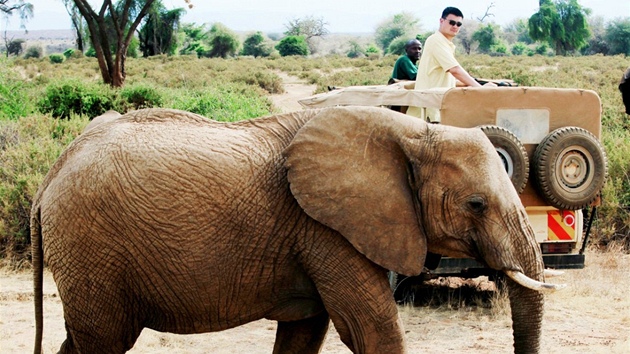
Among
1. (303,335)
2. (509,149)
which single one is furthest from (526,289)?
(509,149)

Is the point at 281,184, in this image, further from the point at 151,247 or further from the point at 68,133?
the point at 68,133

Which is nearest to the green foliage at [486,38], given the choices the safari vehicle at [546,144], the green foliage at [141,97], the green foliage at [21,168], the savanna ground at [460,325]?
the green foliage at [141,97]

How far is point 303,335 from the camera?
196 inches

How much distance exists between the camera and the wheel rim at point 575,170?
6785 mm

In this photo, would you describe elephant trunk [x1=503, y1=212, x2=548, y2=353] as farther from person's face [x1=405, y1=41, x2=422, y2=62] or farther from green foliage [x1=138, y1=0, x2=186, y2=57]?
green foliage [x1=138, y1=0, x2=186, y2=57]

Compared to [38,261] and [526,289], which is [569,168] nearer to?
[526,289]

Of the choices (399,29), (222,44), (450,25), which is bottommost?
(399,29)

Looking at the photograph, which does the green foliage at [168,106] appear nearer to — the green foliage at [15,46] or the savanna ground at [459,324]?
the savanna ground at [459,324]

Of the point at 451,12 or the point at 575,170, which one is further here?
the point at 451,12

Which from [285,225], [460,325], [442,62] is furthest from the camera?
[442,62]

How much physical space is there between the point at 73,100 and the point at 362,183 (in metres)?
13.5

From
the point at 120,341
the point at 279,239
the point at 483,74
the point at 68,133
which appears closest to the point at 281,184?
the point at 279,239

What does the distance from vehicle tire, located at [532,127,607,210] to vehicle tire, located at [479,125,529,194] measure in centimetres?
26

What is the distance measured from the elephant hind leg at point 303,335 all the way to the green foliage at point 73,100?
12197 mm
